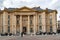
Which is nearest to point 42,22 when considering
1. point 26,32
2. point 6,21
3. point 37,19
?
point 37,19

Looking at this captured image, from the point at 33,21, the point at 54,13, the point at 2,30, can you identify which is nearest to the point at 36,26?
the point at 33,21

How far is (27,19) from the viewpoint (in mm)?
76500

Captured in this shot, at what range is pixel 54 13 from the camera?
76.6m

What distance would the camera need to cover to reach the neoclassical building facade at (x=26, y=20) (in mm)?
75562

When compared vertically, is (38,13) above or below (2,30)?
above

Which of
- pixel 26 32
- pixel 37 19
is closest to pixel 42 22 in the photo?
pixel 37 19

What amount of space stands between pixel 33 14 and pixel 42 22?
15.6 ft

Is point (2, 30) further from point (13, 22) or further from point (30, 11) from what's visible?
point (30, 11)

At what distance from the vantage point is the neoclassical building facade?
75562 mm

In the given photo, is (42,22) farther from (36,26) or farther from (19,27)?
(19,27)

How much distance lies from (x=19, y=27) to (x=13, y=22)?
299 cm

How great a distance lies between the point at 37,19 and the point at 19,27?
24.9 ft

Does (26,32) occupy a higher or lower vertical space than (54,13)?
lower

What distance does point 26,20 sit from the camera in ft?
251
